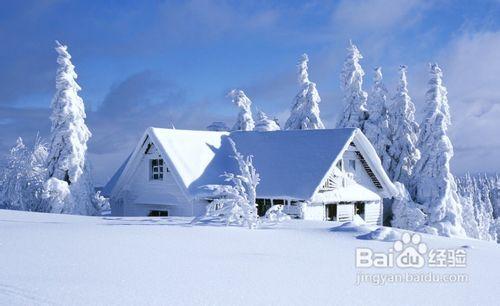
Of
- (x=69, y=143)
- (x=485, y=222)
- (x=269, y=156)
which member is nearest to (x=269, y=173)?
(x=269, y=156)

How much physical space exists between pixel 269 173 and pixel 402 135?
16177 millimetres

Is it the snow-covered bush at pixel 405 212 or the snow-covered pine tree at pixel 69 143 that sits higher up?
the snow-covered pine tree at pixel 69 143

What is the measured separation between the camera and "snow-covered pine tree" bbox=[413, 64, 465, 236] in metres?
34.0

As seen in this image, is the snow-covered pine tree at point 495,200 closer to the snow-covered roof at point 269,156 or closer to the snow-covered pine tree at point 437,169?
the snow-covered pine tree at point 437,169

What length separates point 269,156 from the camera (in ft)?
93.7

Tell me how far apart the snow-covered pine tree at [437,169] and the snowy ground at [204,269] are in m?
19.1

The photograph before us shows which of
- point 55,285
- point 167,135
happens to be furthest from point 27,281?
point 167,135

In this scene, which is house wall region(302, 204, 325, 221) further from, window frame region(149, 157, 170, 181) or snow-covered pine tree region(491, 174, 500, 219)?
snow-covered pine tree region(491, 174, 500, 219)

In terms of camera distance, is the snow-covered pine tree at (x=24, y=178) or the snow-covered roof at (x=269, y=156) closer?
the snow-covered roof at (x=269, y=156)

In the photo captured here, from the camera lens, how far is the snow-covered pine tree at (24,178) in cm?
2927

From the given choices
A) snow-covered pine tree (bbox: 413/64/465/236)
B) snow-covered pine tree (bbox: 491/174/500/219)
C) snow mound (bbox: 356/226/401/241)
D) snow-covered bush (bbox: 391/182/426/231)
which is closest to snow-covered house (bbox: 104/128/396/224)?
snow-covered bush (bbox: 391/182/426/231)

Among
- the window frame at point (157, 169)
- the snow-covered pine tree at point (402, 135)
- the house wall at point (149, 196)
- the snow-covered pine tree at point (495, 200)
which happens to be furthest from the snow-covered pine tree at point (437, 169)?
the snow-covered pine tree at point (495, 200)

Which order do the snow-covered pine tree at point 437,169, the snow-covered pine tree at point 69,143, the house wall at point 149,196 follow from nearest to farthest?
the house wall at point 149,196 → the snow-covered pine tree at point 69,143 → the snow-covered pine tree at point 437,169

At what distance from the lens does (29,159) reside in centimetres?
3012
